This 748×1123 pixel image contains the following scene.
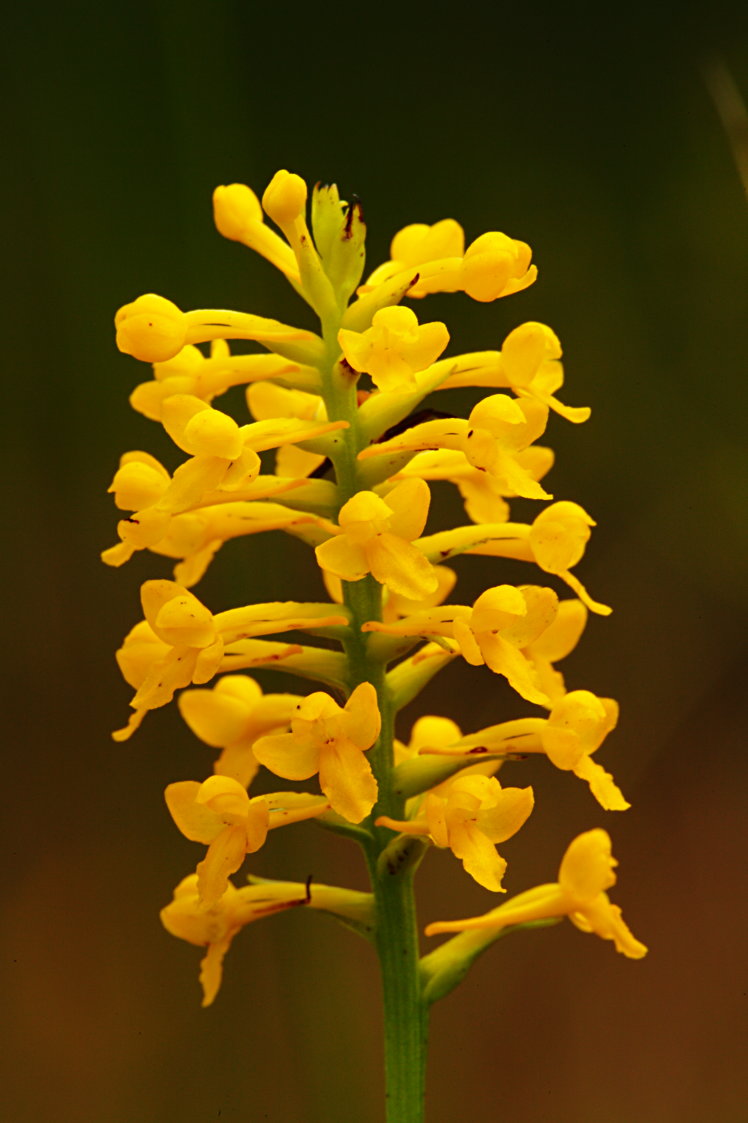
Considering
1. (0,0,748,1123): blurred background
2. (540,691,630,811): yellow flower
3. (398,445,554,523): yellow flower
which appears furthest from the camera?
(0,0,748,1123): blurred background

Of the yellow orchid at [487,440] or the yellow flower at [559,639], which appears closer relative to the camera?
the yellow orchid at [487,440]

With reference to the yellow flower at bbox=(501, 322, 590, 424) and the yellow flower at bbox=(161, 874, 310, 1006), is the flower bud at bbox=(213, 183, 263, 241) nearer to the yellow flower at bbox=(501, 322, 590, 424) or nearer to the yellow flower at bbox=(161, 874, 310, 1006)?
the yellow flower at bbox=(501, 322, 590, 424)

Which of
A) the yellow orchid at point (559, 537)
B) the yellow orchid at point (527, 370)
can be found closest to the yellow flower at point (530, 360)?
the yellow orchid at point (527, 370)

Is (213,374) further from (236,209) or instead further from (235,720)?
(235,720)

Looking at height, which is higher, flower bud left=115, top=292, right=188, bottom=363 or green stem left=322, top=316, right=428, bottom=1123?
flower bud left=115, top=292, right=188, bottom=363

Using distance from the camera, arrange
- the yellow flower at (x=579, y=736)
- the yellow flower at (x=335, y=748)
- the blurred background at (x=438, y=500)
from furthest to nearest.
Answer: the blurred background at (x=438, y=500) < the yellow flower at (x=579, y=736) < the yellow flower at (x=335, y=748)

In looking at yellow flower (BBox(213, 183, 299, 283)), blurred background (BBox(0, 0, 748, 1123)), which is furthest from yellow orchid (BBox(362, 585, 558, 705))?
blurred background (BBox(0, 0, 748, 1123))

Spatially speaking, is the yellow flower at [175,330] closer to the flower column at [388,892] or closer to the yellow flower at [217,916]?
the flower column at [388,892]

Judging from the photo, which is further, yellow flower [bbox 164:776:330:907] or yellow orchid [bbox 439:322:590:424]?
yellow orchid [bbox 439:322:590:424]
